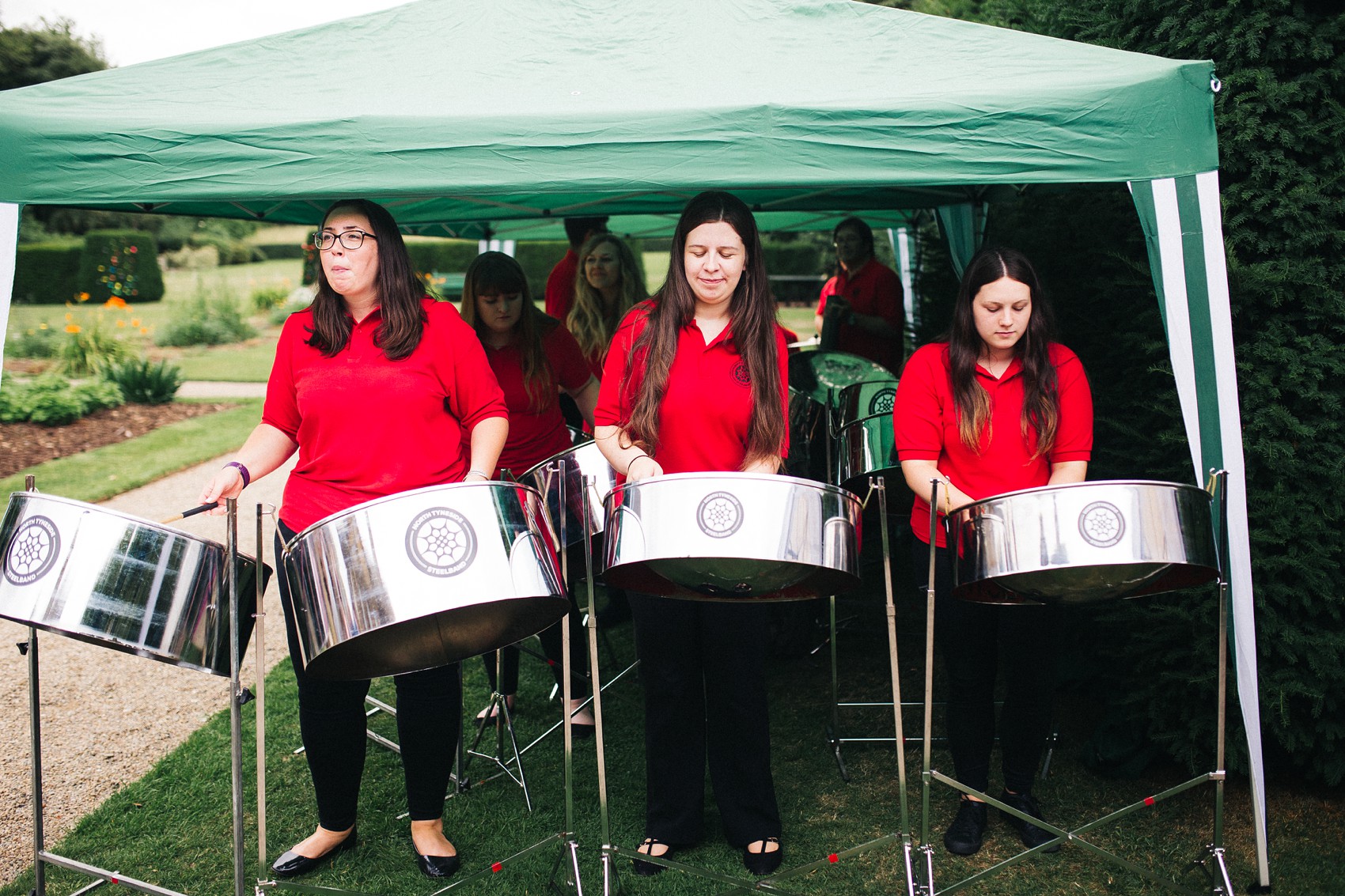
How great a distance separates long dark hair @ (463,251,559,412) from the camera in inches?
99.7

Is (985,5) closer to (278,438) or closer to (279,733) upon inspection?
(278,438)

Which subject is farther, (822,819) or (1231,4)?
(822,819)

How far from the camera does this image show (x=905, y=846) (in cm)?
187

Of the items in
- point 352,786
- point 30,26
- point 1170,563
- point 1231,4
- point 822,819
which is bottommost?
point 822,819

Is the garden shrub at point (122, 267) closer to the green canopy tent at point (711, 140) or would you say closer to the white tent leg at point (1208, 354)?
the green canopy tent at point (711, 140)

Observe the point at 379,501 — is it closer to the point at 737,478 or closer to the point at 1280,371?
the point at 737,478

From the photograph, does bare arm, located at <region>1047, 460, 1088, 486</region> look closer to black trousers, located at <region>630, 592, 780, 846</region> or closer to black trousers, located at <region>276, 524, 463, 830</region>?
black trousers, located at <region>630, 592, 780, 846</region>

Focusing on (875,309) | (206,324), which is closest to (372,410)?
(875,309)

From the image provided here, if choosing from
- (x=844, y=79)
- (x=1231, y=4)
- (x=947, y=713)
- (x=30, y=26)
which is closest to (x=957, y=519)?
(x=947, y=713)

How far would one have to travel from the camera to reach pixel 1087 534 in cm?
166

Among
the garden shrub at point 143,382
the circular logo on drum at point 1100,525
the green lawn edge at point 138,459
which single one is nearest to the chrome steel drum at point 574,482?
the circular logo on drum at point 1100,525

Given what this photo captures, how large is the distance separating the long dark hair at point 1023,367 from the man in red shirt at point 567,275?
177cm

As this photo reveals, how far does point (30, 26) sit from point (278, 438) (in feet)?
68.4

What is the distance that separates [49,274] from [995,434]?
14.1 m
